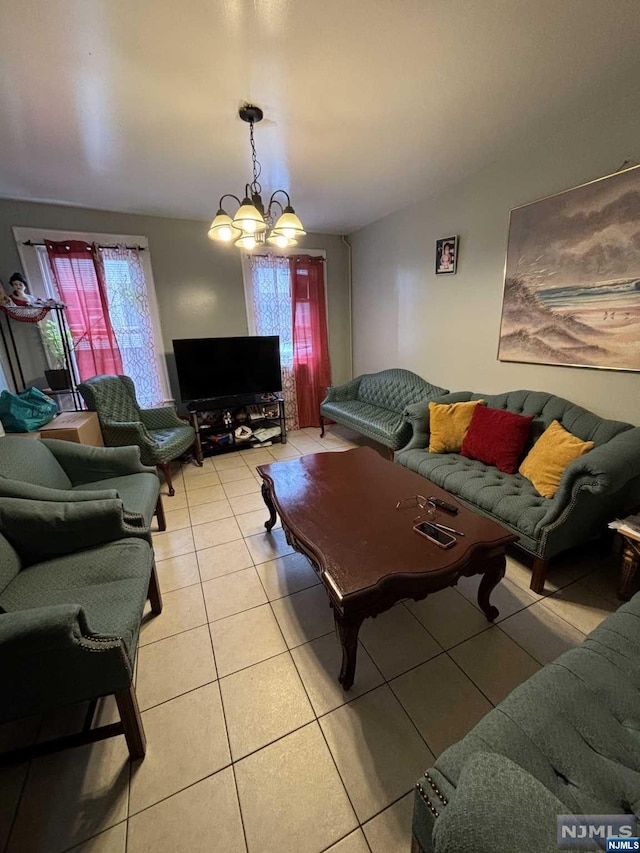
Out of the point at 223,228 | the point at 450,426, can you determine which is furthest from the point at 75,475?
the point at 450,426

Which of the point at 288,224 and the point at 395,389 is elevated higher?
the point at 288,224

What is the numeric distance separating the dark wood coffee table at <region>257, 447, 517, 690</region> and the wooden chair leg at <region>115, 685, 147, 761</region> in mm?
734

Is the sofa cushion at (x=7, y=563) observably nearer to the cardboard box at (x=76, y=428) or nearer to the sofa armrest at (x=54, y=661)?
the sofa armrest at (x=54, y=661)

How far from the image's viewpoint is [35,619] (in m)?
0.98

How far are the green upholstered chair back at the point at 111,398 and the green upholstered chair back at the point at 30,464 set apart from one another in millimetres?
1078

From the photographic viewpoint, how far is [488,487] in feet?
6.86

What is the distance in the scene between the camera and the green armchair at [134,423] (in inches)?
116

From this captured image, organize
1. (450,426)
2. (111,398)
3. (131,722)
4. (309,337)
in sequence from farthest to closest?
1. (309,337)
2. (111,398)
3. (450,426)
4. (131,722)

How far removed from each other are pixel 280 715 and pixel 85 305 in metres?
3.75

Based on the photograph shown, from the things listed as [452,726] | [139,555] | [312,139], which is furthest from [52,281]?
[452,726]

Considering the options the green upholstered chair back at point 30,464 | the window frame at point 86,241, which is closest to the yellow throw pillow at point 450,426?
the green upholstered chair back at point 30,464

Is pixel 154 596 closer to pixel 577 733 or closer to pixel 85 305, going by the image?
pixel 577 733

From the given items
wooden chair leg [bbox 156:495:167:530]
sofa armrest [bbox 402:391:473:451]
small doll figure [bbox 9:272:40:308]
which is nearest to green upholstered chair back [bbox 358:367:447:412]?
sofa armrest [bbox 402:391:473:451]
